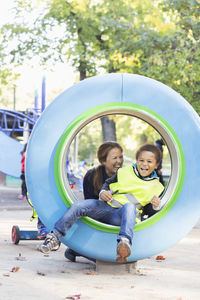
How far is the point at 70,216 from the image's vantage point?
5059 millimetres

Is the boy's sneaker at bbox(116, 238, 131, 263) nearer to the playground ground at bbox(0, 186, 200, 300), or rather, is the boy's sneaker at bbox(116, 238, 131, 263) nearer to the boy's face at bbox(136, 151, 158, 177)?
the playground ground at bbox(0, 186, 200, 300)

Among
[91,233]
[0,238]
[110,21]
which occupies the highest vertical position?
[110,21]

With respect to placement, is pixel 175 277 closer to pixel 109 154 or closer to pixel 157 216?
pixel 157 216

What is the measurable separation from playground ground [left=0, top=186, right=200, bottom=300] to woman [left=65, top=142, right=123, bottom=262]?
1.61 ft

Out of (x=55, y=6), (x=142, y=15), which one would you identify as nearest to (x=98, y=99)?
(x=142, y=15)

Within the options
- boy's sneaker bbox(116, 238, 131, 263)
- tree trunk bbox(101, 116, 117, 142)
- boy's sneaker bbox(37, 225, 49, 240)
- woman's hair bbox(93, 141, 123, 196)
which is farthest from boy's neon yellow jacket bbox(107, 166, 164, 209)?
tree trunk bbox(101, 116, 117, 142)

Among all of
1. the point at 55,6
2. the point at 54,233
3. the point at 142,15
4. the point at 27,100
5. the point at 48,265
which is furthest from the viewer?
the point at 27,100

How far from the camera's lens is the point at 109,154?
5.80 meters

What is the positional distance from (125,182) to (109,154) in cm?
61

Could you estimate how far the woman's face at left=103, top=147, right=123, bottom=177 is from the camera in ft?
19.0

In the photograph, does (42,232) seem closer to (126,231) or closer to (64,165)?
(64,165)

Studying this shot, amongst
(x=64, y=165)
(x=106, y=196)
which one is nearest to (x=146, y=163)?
(x=106, y=196)

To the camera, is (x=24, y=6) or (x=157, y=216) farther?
(x=24, y=6)

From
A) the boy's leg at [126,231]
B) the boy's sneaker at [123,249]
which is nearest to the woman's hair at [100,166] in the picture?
the boy's leg at [126,231]
